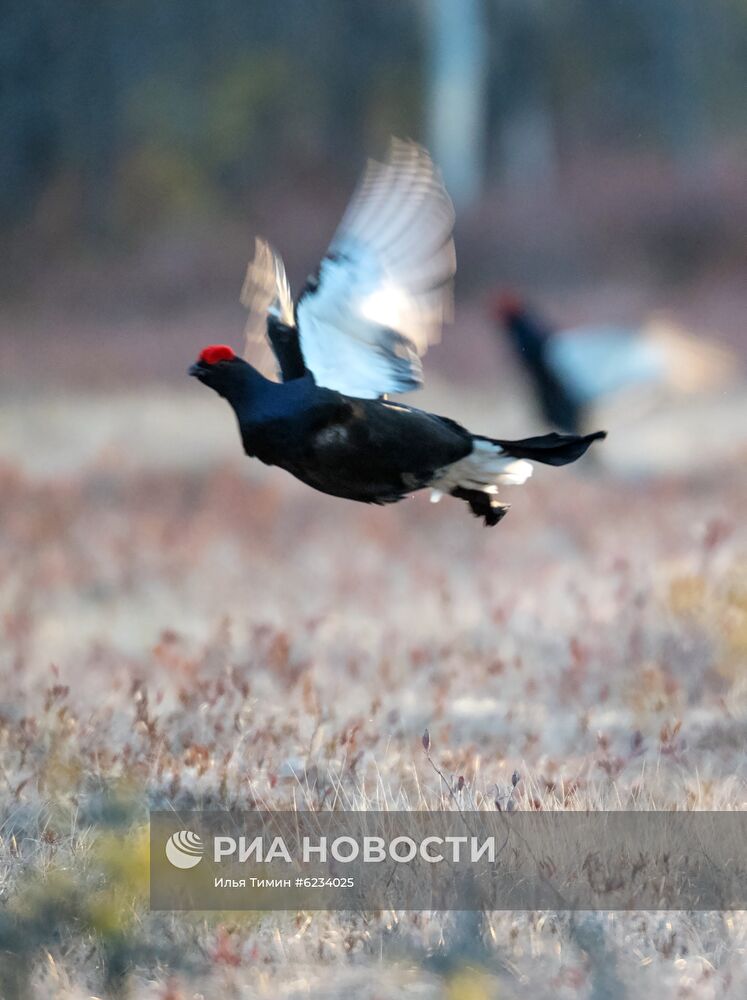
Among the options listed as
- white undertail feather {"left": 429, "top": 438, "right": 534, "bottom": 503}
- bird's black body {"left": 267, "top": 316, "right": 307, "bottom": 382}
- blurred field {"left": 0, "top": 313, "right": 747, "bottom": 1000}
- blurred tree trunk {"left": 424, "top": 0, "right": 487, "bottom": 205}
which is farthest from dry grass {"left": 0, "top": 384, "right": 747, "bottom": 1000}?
blurred tree trunk {"left": 424, "top": 0, "right": 487, "bottom": 205}

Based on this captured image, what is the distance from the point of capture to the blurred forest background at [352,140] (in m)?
19.8

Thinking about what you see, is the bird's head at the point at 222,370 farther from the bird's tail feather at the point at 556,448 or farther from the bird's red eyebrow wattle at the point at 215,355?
the bird's tail feather at the point at 556,448

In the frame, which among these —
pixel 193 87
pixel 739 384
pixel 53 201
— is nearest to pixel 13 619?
pixel 739 384

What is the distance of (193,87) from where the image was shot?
86.7 ft

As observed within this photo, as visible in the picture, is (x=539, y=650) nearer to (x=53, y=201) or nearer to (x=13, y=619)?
(x=13, y=619)

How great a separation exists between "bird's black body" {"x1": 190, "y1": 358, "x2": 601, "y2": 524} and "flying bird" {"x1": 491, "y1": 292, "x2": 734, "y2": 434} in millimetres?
3833

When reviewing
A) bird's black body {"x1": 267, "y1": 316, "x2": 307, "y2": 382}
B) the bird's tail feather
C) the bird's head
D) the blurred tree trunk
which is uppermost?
the blurred tree trunk

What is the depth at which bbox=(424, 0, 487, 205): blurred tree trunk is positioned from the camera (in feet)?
76.8

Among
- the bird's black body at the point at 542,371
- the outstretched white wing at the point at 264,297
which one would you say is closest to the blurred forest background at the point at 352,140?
the bird's black body at the point at 542,371

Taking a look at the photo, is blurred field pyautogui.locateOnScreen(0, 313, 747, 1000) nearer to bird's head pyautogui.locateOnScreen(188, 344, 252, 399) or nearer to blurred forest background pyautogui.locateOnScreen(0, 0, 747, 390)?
bird's head pyautogui.locateOnScreen(188, 344, 252, 399)

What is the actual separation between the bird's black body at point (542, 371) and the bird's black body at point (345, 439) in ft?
15.2

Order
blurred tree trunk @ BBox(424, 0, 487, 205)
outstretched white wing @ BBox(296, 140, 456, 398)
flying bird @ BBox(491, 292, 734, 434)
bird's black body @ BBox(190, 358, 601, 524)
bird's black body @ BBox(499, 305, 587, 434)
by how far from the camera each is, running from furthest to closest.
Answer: blurred tree trunk @ BBox(424, 0, 487, 205), bird's black body @ BBox(499, 305, 587, 434), flying bird @ BBox(491, 292, 734, 434), outstretched white wing @ BBox(296, 140, 456, 398), bird's black body @ BBox(190, 358, 601, 524)

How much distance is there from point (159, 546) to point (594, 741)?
3.93 m

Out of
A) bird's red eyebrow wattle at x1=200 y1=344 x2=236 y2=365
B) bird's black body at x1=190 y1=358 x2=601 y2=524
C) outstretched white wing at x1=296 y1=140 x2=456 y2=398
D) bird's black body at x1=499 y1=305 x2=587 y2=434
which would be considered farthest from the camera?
bird's black body at x1=499 y1=305 x2=587 y2=434
